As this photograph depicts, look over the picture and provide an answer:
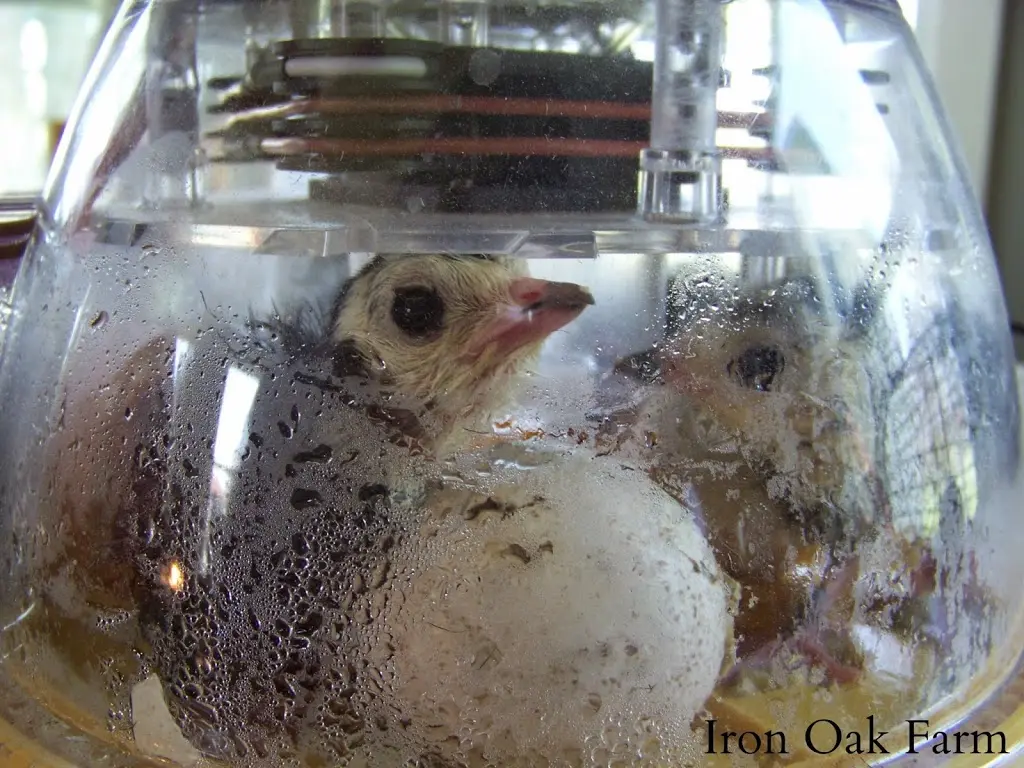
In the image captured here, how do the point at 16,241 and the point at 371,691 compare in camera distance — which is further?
the point at 16,241

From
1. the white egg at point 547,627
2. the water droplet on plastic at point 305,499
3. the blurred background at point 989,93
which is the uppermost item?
the blurred background at point 989,93

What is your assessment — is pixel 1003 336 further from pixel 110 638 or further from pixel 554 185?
pixel 110 638

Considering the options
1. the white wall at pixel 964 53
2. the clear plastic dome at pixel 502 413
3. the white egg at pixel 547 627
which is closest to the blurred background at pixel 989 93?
the white wall at pixel 964 53

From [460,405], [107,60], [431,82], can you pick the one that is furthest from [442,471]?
[107,60]

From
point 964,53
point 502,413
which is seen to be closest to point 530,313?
point 502,413

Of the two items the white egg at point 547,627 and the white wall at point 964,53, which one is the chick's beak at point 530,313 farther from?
the white wall at point 964,53

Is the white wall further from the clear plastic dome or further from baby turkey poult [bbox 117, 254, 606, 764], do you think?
baby turkey poult [bbox 117, 254, 606, 764]

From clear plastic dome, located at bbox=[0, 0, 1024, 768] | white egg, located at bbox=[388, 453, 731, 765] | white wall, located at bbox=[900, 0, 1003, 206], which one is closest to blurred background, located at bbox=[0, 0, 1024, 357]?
white wall, located at bbox=[900, 0, 1003, 206]
